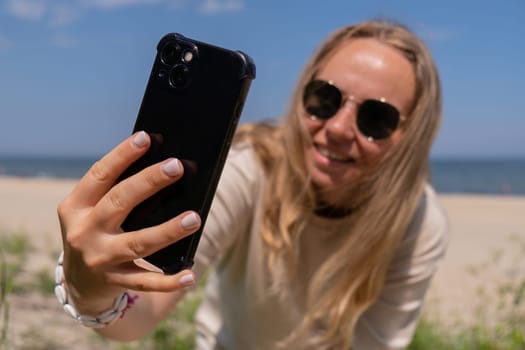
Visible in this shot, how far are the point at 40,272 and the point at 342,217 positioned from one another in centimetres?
235

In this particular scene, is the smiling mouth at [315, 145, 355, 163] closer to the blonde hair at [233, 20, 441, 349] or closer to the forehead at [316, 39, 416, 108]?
the blonde hair at [233, 20, 441, 349]

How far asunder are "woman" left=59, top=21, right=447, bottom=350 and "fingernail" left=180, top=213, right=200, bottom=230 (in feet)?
2.16

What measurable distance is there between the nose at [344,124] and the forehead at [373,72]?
0.17 ft

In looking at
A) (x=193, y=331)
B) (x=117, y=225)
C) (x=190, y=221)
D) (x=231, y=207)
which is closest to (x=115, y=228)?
(x=117, y=225)

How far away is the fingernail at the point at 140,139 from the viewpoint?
102 centimetres

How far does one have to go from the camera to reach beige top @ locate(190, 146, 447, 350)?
2141mm

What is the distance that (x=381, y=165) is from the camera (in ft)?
6.57

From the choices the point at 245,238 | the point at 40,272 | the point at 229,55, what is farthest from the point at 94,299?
the point at 40,272

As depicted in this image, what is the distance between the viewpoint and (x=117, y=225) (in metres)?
1.04

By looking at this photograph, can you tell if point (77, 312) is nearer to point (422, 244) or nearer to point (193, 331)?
point (422, 244)

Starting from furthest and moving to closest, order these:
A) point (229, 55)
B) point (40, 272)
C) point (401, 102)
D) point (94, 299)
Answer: point (40, 272), point (401, 102), point (94, 299), point (229, 55)

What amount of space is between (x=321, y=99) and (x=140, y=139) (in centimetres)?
101

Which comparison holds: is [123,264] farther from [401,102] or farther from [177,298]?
[401,102]

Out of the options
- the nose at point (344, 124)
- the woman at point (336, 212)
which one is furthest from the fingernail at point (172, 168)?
the nose at point (344, 124)
